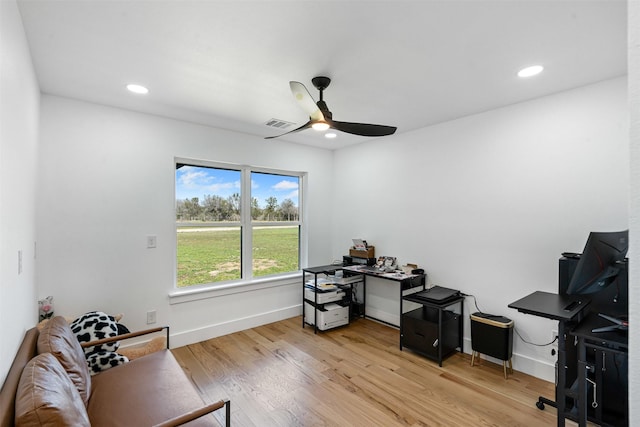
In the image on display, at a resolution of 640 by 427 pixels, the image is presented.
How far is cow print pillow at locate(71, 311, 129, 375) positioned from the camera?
7.05ft

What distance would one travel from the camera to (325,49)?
1.98m

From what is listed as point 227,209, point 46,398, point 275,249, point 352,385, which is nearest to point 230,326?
point 275,249

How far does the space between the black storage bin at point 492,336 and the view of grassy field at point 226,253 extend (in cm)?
249

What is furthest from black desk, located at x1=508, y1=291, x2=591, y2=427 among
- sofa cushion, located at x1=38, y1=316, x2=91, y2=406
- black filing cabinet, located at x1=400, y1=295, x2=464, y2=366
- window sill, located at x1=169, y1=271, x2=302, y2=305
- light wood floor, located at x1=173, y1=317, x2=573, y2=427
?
window sill, located at x1=169, y1=271, x2=302, y2=305

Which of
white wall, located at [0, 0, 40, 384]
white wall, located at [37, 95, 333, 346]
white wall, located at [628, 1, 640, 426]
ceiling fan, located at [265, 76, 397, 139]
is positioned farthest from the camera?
white wall, located at [37, 95, 333, 346]

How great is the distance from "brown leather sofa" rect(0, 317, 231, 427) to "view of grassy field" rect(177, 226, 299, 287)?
57.4 inches

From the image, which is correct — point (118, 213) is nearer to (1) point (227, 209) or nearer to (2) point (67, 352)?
(1) point (227, 209)

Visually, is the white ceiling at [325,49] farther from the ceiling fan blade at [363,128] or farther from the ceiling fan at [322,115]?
the ceiling fan blade at [363,128]

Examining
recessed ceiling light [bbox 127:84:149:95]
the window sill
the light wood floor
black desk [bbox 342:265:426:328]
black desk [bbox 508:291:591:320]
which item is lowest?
the light wood floor

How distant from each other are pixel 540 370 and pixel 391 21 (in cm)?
309

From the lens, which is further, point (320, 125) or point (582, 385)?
point (320, 125)

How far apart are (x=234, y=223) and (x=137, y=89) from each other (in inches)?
72.6

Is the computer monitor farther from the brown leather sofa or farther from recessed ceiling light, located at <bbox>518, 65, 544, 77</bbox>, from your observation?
the brown leather sofa

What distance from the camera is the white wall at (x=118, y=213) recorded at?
2.73m
